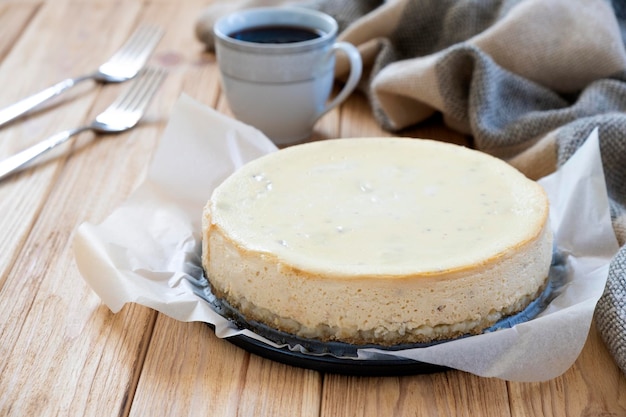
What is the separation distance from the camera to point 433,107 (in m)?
1.84

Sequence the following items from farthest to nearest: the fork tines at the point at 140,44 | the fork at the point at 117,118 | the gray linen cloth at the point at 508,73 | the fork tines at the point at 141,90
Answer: the fork tines at the point at 140,44
the fork tines at the point at 141,90
the fork at the point at 117,118
the gray linen cloth at the point at 508,73

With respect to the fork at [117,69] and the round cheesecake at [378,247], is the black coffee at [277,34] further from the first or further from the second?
the round cheesecake at [378,247]

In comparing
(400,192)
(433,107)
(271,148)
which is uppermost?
(400,192)

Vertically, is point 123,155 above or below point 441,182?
below

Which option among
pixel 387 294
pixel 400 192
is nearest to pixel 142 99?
pixel 400 192

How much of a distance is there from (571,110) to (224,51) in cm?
68

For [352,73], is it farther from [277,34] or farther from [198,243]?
[198,243]

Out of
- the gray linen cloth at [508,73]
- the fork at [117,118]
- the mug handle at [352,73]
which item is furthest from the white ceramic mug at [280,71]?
the fork at [117,118]

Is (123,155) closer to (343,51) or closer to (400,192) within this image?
(343,51)

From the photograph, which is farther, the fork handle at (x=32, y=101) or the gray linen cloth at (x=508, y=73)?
the fork handle at (x=32, y=101)

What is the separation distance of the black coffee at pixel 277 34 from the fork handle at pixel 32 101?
430mm

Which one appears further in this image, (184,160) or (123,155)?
(123,155)

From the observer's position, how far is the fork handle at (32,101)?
187 centimetres

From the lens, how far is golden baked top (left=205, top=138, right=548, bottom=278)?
112cm
